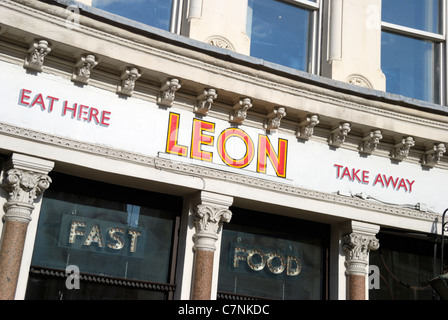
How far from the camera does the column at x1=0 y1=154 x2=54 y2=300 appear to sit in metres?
9.66

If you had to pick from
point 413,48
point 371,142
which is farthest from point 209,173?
point 413,48

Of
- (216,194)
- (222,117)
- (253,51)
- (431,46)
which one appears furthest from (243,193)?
(431,46)

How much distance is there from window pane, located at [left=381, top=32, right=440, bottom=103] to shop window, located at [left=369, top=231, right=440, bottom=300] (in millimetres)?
2767

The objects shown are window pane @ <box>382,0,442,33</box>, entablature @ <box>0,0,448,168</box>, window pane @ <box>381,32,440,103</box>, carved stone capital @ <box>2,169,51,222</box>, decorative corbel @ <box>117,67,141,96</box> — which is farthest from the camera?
window pane @ <box>382,0,442,33</box>

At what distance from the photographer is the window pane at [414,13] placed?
1404 centimetres

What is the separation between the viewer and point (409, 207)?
12.6 metres

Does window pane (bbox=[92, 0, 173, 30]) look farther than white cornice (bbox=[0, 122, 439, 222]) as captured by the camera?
Yes

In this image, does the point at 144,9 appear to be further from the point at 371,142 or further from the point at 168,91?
the point at 371,142

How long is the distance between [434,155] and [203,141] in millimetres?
4326

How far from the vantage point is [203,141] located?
11.5 metres

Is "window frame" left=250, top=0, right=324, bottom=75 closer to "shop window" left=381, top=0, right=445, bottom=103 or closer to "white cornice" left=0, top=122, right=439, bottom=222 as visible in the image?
"shop window" left=381, top=0, right=445, bottom=103

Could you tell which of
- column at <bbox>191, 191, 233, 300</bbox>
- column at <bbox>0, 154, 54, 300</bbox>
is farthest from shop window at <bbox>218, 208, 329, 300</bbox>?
column at <bbox>0, 154, 54, 300</bbox>
